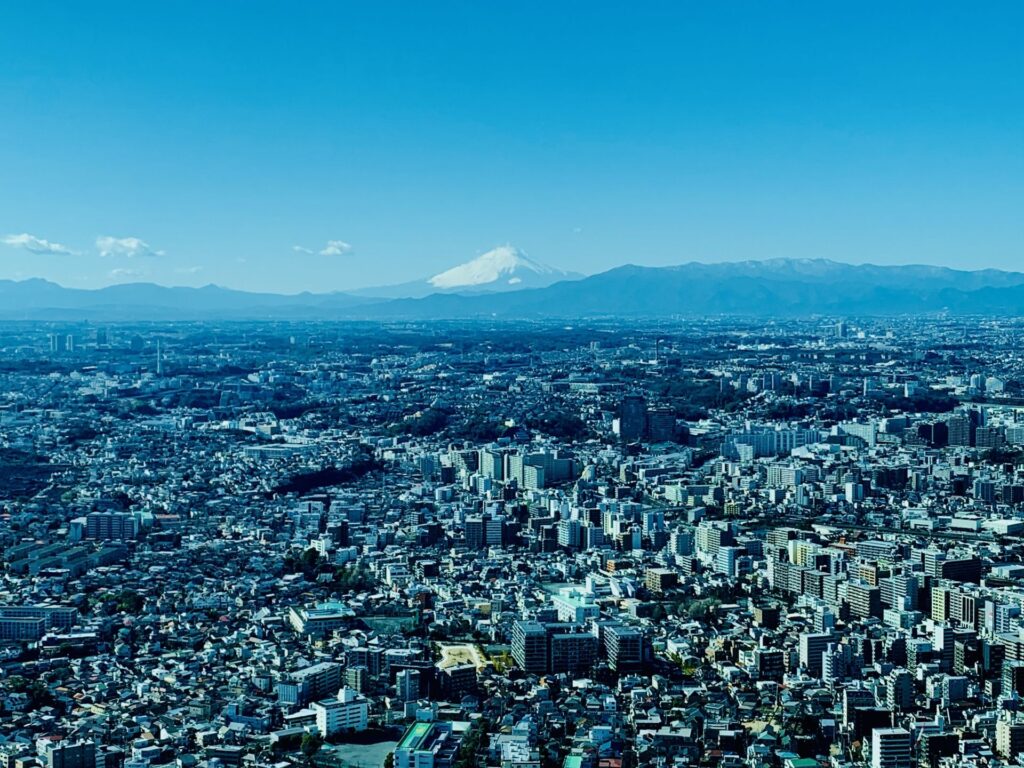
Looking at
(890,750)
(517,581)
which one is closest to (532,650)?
(890,750)

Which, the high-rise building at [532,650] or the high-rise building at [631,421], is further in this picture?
the high-rise building at [631,421]

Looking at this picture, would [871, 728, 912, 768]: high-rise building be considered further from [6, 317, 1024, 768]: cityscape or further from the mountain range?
the mountain range

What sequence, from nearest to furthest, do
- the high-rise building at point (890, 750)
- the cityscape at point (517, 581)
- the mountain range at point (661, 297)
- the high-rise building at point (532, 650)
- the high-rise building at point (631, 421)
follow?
the high-rise building at point (890, 750), the cityscape at point (517, 581), the high-rise building at point (532, 650), the high-rise building at point (631, 421), the mountain range at point (661, 297)

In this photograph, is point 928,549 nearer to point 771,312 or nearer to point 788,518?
point 788,518

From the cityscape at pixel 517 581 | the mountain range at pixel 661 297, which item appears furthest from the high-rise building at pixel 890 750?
the mountain range at pixel 661 297

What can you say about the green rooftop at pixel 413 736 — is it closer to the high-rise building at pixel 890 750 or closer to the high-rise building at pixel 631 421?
the high-rise building at pixel 890 750

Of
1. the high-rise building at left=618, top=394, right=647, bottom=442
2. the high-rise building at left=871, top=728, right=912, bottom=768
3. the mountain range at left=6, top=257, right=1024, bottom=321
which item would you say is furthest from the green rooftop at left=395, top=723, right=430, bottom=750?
the mountain range at left=6, top=257, right=1024, bottom=321

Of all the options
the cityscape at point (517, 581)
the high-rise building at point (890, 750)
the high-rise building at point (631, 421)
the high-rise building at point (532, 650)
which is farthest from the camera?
the high-rise building at point (631, 421)

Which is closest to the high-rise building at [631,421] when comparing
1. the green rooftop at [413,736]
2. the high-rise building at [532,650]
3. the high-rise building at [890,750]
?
the high-rise building at [532,650]

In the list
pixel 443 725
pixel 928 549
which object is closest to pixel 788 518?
pixel 928 549
